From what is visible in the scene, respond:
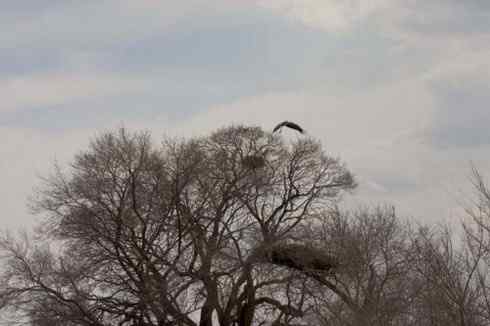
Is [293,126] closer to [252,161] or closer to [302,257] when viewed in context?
[252,161]

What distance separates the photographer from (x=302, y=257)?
114ft

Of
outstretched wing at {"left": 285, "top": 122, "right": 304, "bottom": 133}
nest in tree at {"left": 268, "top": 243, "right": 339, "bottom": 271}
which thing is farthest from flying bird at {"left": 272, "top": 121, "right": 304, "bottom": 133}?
nest in tree at {"left": 268, "top": 243, "right": 339, "bottom": 271}

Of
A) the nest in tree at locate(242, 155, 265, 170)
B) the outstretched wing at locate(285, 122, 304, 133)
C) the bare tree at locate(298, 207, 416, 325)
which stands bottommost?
the bare tree at locate(298, 207, 416, 325)

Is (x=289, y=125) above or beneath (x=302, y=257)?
above

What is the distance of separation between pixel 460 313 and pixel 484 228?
1.84 metres

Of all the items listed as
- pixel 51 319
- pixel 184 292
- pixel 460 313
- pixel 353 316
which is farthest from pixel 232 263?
pixel 460 313

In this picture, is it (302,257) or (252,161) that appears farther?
(252,161)

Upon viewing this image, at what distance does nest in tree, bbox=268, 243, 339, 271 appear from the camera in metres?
34.5

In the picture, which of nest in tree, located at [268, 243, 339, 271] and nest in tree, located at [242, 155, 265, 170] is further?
nest in tree, located at [242, 155, 265, 170]

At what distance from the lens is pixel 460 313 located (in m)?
18.5

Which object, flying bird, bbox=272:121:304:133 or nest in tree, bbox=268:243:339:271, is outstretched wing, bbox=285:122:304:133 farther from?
nest in tree, bbox=268:243:339:271

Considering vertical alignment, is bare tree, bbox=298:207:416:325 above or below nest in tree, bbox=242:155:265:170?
below

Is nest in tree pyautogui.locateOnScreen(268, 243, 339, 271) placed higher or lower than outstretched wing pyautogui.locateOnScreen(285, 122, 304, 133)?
lower

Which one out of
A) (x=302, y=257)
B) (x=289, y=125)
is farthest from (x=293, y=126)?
(x=302, y=257)
